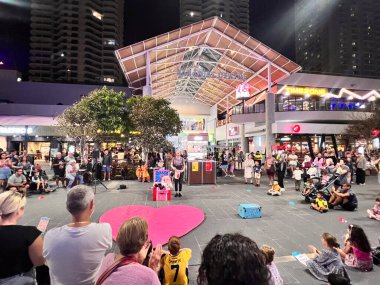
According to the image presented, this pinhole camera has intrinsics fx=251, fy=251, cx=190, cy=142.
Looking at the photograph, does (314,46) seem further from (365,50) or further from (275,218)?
(275,218)

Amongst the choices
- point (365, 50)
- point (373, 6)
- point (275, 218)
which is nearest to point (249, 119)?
point (275, 218)

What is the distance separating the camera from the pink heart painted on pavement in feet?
17.3

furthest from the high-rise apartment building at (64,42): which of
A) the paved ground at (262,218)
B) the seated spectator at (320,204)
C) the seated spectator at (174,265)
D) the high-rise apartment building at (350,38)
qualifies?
the high-rise apartment building at (350,38)

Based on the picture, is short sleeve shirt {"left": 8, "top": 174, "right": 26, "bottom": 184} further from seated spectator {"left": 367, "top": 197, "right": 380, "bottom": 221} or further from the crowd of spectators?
seated spectator {"left": 367, "top": 197, "right": 380, "bottom": 221}

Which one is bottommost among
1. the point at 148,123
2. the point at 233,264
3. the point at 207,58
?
the point at 233,264

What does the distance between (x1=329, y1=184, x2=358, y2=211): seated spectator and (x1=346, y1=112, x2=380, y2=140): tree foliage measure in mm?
16977

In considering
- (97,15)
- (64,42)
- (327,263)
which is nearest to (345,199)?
(327,263)

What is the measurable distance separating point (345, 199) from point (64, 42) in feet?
262

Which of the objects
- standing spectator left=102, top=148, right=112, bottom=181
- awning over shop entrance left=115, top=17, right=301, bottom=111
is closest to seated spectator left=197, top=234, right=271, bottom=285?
standing spectator left=102, top=148, right=112, bottom=181

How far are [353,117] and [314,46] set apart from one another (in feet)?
308

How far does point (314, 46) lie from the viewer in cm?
10256

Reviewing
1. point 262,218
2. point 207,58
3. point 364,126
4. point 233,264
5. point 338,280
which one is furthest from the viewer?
point 207,58

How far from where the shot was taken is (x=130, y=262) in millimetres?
1478

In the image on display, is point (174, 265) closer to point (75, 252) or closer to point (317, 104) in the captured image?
point (75, 252)
